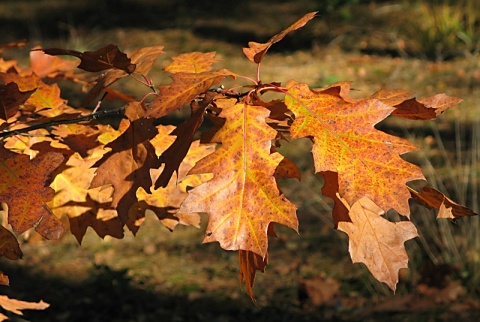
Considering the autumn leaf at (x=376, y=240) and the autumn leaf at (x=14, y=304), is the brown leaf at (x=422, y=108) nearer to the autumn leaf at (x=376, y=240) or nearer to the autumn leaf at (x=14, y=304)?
the autumn leaf at (x=376, y=240)

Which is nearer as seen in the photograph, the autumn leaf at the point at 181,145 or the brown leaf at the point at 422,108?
the autumn leaf at the point at 181,145

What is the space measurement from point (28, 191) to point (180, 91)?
28 centimetres

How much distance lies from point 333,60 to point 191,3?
83.4 inches

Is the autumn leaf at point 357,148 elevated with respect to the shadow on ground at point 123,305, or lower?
elevated

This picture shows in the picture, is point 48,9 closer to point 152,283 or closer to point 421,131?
point 421,131

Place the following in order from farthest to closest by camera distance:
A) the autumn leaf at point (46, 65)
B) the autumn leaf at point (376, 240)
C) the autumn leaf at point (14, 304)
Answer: the autumn leaf at point (46, 65), the autumn leaf at point (14, 304), the autumn leaf at point (376, 240)

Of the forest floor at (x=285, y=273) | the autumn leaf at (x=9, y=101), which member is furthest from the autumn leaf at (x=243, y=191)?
the forest floor at (x=285, y=273)

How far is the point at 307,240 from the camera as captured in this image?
3.59m

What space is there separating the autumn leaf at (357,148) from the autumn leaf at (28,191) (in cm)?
38

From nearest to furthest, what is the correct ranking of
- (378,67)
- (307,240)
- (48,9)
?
1. (307,240)
2. (378,67)
3. (48,9)

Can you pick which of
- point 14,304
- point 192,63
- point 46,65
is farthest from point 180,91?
point 46,65

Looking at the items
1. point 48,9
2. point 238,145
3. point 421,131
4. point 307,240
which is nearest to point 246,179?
point 238,145

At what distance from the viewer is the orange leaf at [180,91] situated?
1067 mm

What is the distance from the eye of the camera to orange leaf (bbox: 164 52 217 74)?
50.8 inches
